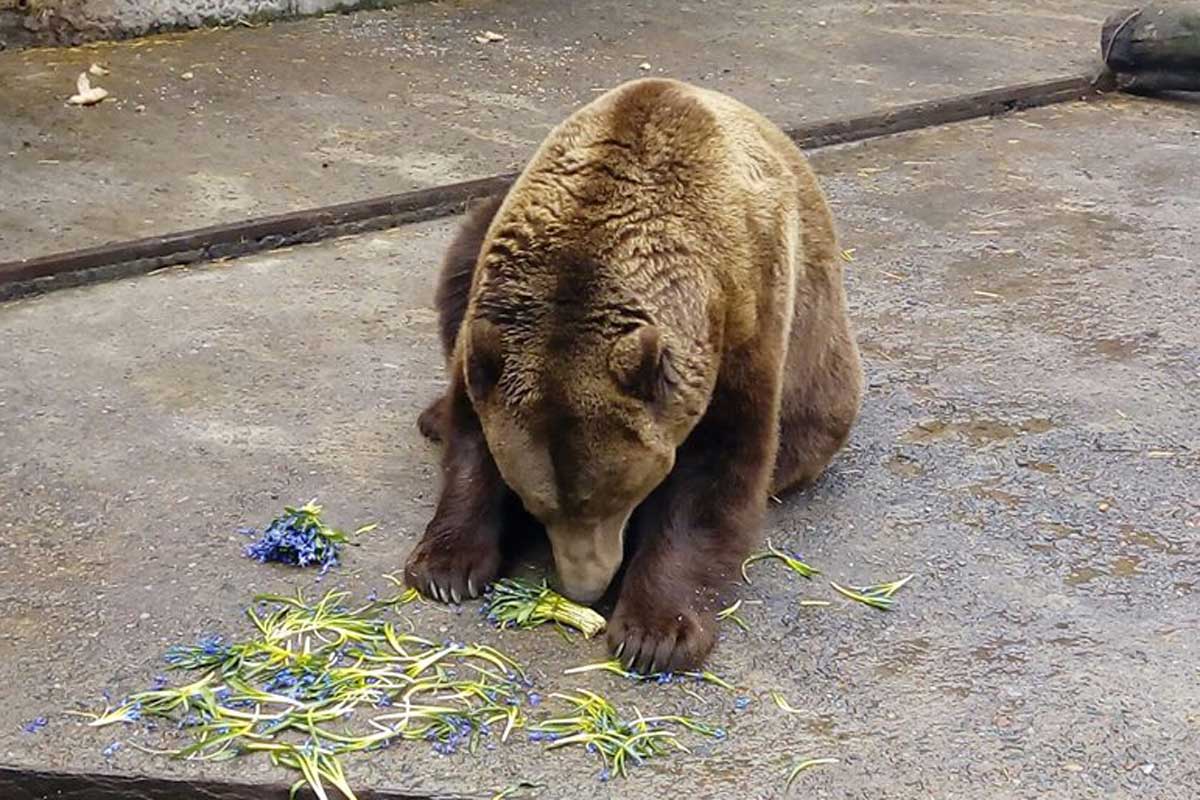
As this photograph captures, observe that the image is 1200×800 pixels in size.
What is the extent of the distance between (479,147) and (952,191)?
2156 mm

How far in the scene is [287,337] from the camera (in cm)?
598

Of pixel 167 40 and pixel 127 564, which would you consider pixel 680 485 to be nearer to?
pixel 127 564

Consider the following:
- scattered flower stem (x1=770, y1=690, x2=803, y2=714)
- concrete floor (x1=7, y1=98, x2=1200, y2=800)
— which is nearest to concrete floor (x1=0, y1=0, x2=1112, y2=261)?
concrete floor (x1=7, y1=98, x2=1200, y2=800)

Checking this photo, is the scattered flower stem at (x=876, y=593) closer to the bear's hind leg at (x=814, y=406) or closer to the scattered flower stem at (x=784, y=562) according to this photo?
the scattered flower stem at (x=784, y=562)

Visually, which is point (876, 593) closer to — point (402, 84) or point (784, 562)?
point (784, 562)

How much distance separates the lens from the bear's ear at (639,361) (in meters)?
3.81

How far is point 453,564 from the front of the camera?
4336 mm

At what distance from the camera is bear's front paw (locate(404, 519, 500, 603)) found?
431cm

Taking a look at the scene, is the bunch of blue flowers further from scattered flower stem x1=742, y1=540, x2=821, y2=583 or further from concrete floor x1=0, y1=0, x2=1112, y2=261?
concrete floor x1=0, y1=0, x2=1112, y2=261

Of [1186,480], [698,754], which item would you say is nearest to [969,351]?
[1186,480]

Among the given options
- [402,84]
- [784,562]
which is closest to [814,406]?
[784,562]

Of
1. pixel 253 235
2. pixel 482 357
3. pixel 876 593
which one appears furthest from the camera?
pixel 253 235

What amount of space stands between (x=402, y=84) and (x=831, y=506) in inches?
189

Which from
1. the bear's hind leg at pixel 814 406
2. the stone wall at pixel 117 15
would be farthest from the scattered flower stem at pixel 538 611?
the stone wall at pixel 117 15
